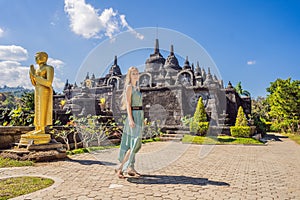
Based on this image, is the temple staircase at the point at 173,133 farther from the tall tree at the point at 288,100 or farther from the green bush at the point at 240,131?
the tall tree at the point at 288,100

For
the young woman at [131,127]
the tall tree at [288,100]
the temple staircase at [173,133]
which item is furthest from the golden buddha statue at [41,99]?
the tall tree at [288,100]

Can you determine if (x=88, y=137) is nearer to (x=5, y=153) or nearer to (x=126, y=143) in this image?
(x=5, y=153)

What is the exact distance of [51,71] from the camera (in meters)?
6.00

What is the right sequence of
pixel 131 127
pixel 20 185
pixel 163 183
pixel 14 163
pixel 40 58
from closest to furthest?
pixel 20 185 → pixel 163 183 → pixel 131 127 → pixel 14 163 → pixel 40 58

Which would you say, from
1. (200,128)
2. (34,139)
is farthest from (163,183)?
(200,128)

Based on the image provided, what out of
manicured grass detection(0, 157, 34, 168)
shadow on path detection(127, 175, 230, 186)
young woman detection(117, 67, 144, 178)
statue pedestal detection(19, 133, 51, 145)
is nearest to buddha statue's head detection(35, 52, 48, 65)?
Answer: statue pedestal detection(19, 133, 51, 145)

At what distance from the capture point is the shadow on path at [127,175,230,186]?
146 inches

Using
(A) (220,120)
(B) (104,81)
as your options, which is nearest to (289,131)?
(A) (220,120)

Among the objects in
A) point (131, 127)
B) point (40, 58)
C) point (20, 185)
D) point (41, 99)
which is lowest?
point (20, 185)

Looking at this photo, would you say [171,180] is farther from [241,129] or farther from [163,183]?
[241,129]

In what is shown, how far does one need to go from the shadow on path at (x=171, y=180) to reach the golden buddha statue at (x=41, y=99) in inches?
132

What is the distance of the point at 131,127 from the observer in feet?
12.7

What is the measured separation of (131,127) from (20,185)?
6.24 feet

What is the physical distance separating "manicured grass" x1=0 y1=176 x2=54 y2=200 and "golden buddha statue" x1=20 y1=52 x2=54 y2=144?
87.4 inches
